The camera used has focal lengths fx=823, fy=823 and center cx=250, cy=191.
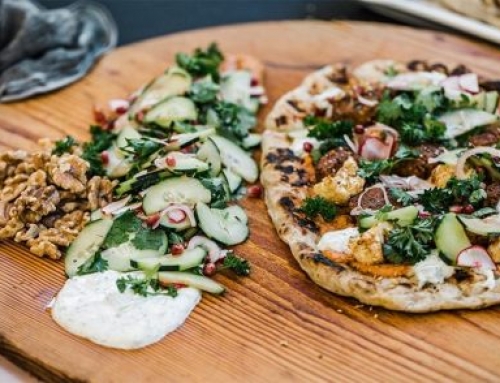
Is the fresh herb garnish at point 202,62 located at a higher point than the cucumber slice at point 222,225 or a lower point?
higher

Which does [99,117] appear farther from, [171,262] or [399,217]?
[399,217]

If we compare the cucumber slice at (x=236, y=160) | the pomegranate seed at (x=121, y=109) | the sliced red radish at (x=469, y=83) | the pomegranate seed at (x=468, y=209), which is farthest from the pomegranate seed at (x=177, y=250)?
the sliced red radish at (x=469, y=83)

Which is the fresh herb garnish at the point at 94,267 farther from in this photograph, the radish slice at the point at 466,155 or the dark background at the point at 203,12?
A: the dark background at the point at 203,12

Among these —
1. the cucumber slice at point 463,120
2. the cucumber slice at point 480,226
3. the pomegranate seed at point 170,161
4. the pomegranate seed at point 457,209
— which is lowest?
the pomegranate seed at point 170,161

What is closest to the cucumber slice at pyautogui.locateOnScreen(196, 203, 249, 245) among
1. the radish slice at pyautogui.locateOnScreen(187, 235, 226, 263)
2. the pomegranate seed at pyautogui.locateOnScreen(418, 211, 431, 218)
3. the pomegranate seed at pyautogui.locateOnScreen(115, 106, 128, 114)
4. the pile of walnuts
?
the radish slice at pyautogui.locateOnScreen(187, 235, 226, 263)

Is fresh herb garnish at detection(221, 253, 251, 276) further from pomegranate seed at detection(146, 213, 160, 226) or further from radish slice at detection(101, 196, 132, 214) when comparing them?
radish slice at detection(101, 196, 132, 214)

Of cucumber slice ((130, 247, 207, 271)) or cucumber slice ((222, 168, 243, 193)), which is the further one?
cucumber slice ((222, 168, 243, 193))
